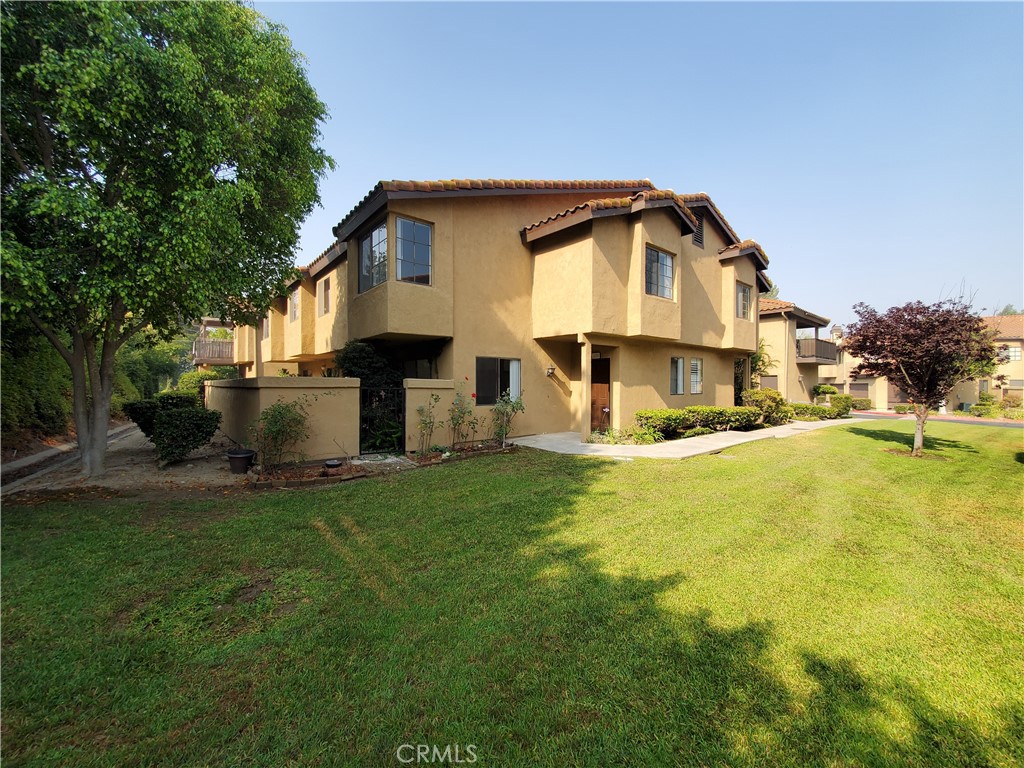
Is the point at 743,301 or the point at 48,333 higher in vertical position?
the point at 743,301

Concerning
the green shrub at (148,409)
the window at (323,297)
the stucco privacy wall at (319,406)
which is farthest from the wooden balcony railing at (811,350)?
the green shrub at (148,409)

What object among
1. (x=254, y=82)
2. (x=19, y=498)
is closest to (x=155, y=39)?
(x=254, y=82)

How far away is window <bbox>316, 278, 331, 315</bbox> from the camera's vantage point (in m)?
15.8

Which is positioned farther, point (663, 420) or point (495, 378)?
point (663, 420)

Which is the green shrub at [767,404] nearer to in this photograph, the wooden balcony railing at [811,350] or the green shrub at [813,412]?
the green shrub at [813,412]

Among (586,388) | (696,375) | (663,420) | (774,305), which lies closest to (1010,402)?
(774,305)

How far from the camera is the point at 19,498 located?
21.2 feet

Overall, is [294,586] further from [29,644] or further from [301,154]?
[301,154]

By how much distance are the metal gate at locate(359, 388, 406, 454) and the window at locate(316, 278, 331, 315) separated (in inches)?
264

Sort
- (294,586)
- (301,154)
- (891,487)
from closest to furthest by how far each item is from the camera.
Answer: (294,586) < (891,487) < (301,154)

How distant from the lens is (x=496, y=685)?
2643 mm

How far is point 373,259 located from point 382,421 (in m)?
4.83

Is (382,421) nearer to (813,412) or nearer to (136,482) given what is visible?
(136,482)

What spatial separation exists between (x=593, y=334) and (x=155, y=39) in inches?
435
